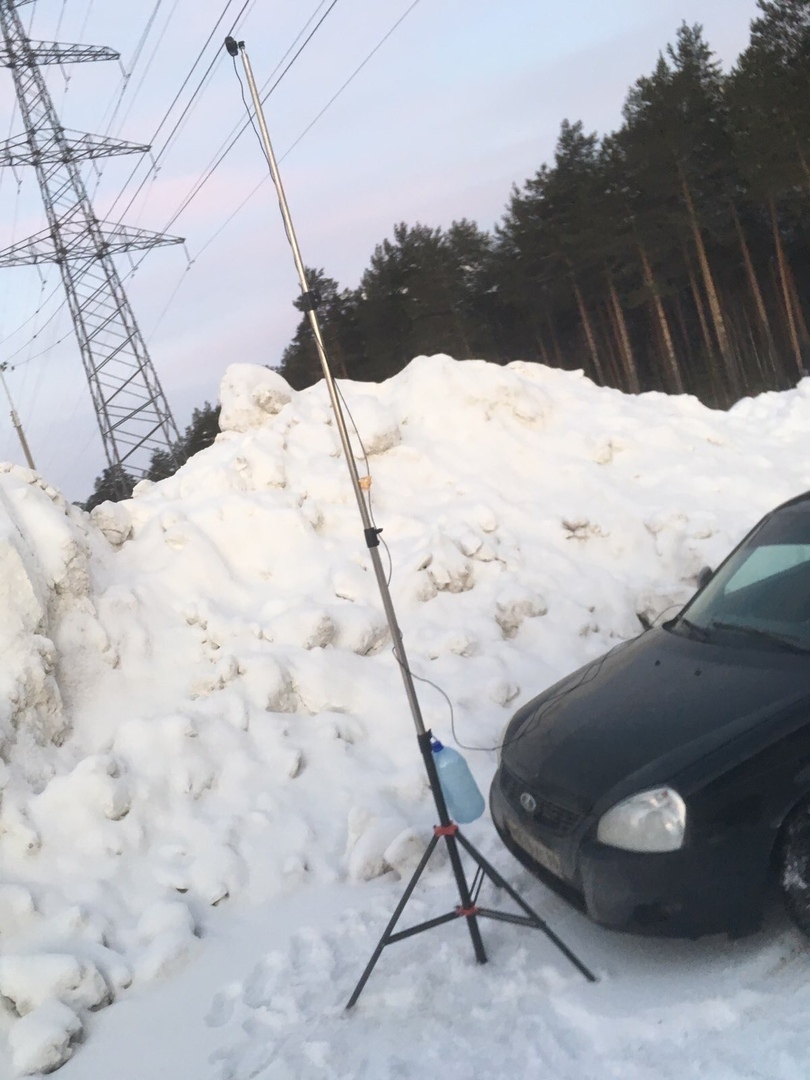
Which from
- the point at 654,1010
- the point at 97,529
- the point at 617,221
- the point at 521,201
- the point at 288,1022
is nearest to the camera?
the point at 654,1010

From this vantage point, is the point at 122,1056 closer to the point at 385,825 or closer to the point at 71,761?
the point at 385,825

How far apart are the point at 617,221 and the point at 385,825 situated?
84.4 ft

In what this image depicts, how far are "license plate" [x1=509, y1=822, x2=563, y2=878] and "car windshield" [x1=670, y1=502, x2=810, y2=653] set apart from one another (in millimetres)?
1208

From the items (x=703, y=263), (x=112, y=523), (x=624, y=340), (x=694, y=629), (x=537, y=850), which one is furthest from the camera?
(x=624, y=340)

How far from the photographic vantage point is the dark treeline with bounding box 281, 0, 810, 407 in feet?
80.1

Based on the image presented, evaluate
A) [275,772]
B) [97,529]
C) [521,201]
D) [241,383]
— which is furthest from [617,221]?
[275,772]

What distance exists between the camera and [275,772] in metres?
5.73

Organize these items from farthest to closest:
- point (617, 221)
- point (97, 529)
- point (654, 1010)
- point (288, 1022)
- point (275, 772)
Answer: point (617, 221), point (97, 529), point (275, 772), point (288, 1022), point (654, 1010)

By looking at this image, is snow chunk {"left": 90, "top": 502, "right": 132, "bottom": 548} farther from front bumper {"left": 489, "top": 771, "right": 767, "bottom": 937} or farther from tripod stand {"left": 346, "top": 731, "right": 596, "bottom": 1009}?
front bumper {"left": 489, "top": 771, "right": 767, "bottom": 937}

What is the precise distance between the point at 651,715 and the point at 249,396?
7570mm

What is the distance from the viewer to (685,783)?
10.7 ft

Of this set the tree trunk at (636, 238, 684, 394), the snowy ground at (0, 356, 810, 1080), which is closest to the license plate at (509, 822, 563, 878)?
the snowy ground at (0, 356, 810, 1080)

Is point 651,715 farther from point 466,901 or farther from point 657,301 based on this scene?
point 657,301

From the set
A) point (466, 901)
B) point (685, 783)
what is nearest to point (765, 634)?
point (685, 783)
